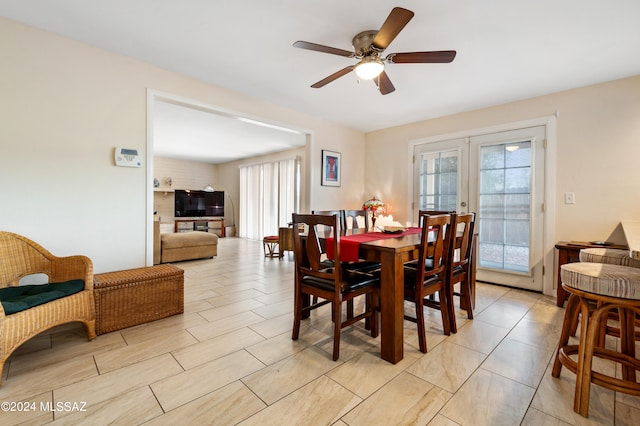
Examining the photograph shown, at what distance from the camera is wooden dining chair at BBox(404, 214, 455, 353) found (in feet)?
6.29

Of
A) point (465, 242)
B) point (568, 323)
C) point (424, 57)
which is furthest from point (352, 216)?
point (568, 323)

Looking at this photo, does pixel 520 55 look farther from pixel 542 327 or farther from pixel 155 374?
pixel 155 374

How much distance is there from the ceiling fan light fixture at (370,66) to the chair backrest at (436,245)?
3.95 feet

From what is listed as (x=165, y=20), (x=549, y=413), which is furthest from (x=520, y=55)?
(x=165, y=20)

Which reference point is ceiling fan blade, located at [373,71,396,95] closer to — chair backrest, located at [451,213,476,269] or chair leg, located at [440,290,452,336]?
chair backrest, located at [451,213,476,269]

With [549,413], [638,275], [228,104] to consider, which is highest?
[228,104]

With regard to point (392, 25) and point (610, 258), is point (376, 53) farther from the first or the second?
point (610, 258)

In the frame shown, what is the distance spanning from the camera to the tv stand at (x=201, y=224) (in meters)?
8.10

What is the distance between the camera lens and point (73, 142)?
2346 mm

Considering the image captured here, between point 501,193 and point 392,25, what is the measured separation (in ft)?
9.51

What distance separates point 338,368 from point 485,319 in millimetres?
1602

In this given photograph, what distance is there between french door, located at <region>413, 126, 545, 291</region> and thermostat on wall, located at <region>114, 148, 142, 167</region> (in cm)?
384

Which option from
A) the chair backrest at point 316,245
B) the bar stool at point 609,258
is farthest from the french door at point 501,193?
the chair backrest at point 316,245

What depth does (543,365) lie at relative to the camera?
5.86 ft
